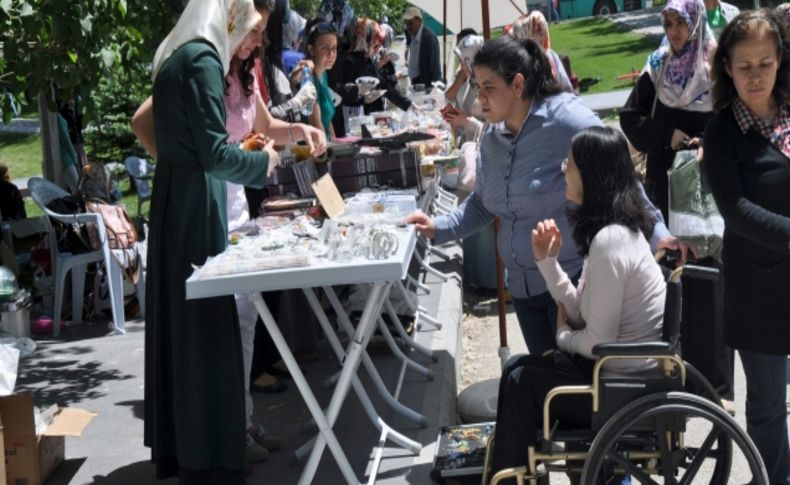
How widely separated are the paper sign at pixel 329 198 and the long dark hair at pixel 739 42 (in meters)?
1.50

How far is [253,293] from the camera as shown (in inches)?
154

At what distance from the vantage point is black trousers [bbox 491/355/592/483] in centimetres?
395

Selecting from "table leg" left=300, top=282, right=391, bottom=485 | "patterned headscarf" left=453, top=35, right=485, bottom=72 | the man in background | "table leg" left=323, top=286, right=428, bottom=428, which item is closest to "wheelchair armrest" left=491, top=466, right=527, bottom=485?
"table leg" left=300, top=282, right=391, bottom=485

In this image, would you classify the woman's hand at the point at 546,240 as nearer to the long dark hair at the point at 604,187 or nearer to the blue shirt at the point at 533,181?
the long dark hair at the point at 604,187

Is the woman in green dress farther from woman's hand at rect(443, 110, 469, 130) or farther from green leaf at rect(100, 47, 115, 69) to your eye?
woman's hand at rect(443, 110, 469, 130)

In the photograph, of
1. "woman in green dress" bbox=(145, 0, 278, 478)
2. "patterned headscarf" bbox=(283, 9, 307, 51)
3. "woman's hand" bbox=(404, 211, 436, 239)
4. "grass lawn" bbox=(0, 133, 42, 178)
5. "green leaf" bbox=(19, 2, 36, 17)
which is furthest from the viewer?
"grass lawn" bbox=(0, 133, 42, 178)

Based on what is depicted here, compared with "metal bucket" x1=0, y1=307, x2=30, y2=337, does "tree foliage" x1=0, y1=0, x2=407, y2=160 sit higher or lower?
higher

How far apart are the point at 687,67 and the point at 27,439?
360cm

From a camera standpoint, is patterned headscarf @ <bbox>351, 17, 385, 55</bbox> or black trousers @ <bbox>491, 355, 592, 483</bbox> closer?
black trousers @ <bbox>491, 355, 592, 483</bbox>

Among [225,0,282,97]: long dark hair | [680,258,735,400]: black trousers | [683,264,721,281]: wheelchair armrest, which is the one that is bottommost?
[680,258,735,400]: black trousers

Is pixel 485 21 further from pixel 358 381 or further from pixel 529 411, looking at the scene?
pixel 529 411

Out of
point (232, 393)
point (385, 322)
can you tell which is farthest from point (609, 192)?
point (385, 322)

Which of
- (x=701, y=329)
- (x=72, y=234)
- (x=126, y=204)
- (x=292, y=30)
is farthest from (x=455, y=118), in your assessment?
(x=126, y=204)

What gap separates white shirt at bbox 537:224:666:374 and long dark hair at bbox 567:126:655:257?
6 centimetres
